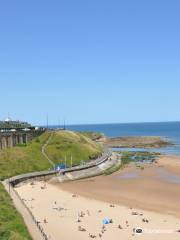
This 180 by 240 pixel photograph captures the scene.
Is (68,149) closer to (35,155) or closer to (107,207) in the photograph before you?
(35,155)

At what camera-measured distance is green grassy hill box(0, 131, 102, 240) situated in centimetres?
5606

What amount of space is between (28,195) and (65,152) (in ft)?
130

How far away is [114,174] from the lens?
106250 mm

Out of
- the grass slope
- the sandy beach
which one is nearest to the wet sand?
the sandy beach

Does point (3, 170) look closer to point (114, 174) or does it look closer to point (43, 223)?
→ point (114, 174)

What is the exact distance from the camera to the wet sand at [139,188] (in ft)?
236

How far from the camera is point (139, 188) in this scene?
86.5 meters

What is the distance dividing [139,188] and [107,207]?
20.2 metres

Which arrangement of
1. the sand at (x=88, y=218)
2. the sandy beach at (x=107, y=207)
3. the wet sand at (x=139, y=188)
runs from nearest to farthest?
1. the sand at (x=88, y=218)
2. the sandy beach at (x=107, y=207)
3. the wet sand at (x=139, y=188)

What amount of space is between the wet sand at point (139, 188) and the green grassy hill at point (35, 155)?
37.9 feet

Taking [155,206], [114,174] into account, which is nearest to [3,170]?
[114,174]

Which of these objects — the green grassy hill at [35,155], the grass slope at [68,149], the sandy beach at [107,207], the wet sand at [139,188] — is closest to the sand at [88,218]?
the sandy beach at [107,207]

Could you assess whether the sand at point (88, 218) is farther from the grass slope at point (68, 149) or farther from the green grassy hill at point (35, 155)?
the grass slope at point (68, 149)

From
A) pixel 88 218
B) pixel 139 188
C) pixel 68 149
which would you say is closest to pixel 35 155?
pixel 68 149
